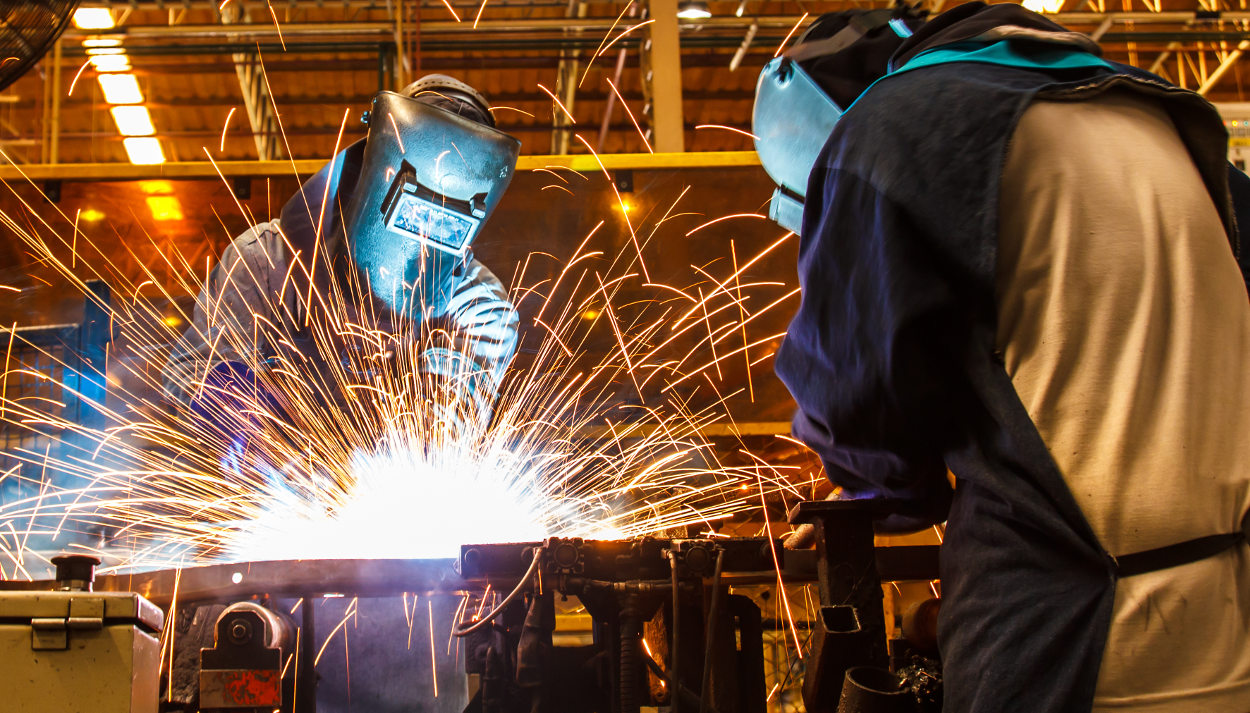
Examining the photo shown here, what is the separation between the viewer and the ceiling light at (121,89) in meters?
7.25

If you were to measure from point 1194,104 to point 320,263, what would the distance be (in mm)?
2372

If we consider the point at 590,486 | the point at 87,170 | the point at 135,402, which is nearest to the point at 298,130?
the point at 87,170

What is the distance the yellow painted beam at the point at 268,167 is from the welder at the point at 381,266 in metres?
0.33

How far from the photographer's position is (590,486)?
327 cm

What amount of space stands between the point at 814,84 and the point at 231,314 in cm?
214

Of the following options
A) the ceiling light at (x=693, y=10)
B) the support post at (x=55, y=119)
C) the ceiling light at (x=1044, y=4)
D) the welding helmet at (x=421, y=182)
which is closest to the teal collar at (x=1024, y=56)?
the welding helmet at (x=421, y=182)

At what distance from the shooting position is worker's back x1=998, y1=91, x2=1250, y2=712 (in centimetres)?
110

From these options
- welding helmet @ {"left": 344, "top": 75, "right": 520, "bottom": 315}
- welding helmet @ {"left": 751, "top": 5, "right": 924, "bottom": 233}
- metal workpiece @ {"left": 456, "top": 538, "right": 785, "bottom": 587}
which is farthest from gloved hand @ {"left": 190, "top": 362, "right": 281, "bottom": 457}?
welding helmet @ {"left": 751, "top": 5, "right": 924, "bottom": 233}

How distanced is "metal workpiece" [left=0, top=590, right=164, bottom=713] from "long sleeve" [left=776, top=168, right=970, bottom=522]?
1.00m

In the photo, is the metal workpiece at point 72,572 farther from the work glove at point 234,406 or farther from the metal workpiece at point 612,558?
the work glove at point 234,406

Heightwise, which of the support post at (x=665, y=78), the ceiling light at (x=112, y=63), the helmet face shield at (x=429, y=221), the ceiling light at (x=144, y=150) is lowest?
the helmet face shield at (x=429, y=221)

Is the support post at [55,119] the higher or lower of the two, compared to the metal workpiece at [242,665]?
higher

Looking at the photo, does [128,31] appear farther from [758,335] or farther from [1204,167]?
[1204,167]

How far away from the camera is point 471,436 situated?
2973 mm
